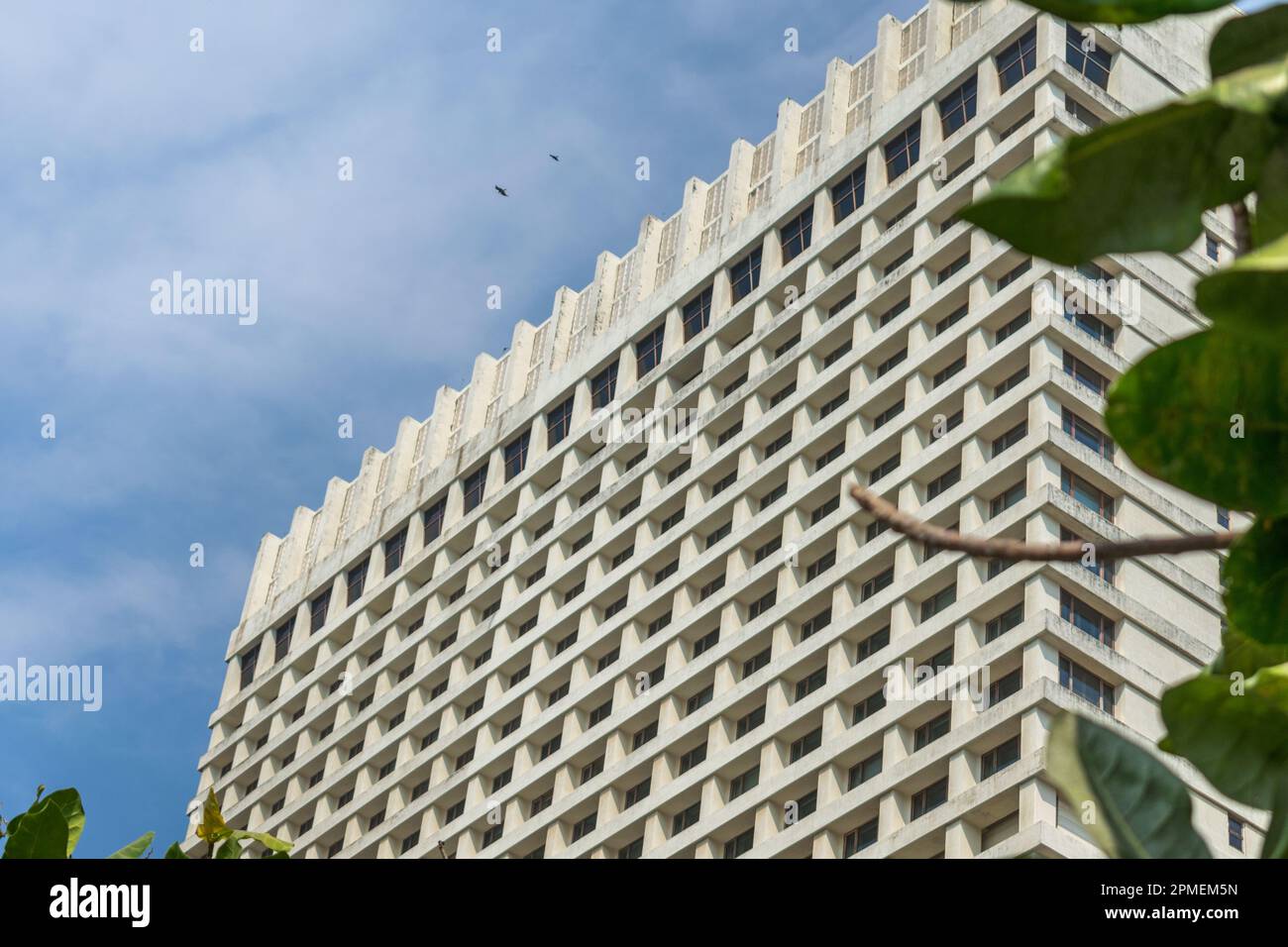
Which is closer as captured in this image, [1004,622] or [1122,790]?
[1122,790]

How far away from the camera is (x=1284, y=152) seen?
1700mm

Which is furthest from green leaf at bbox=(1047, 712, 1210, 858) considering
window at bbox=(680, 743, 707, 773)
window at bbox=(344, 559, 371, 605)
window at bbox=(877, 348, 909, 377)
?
window at bbox=(344, 559, 371, 605)

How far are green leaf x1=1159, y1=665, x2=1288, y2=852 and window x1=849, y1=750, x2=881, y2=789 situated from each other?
45.0 m

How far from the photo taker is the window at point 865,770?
46.5 m

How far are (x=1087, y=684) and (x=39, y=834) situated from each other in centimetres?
4156

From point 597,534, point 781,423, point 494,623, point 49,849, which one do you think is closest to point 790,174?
point 781,423

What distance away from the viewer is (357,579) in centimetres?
7375

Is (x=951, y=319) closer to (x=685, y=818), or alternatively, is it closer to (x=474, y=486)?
(x=685, y=818)

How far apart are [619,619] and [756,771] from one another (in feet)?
31.9

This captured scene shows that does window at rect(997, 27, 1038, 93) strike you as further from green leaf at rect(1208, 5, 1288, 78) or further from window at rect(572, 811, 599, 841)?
green leaf at rect(1208, 5, 1288, 78)

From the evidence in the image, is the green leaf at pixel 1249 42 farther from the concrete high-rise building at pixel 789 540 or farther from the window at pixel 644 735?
the window at pixel 644 735

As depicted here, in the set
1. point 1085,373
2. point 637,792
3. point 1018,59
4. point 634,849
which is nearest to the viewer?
point 1085,373

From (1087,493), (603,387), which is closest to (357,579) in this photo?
(603,387)

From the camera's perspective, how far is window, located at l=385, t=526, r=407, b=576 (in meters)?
72.0
